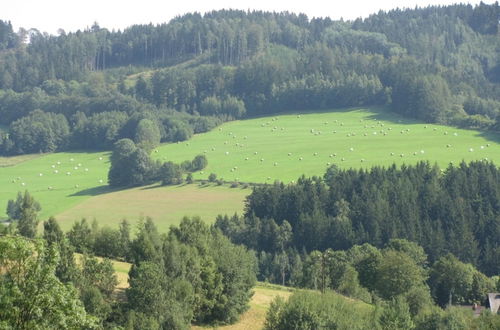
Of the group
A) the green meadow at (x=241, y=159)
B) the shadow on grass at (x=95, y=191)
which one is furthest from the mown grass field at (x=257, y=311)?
the shadow on grass at (x=95, y=191)

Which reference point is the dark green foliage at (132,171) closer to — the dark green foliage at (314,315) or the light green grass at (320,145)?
the light green grass at (320,145)

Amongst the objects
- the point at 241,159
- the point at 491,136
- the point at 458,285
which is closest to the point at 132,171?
the point at 241,159

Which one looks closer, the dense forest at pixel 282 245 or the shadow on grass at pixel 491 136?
the dense forest at pixel 282 245

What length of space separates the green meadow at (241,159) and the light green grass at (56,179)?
16 cm

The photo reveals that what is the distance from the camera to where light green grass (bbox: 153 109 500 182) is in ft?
467

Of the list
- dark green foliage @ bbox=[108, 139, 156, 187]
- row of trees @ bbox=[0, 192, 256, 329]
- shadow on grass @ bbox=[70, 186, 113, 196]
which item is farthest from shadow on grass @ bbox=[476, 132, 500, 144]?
row of trees @ bbox=[0, 192, 256, 329]

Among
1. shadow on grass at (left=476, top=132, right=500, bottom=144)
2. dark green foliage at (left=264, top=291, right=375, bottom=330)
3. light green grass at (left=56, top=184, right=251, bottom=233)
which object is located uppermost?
dark green foliage at (left=264, top=291, right=375, bottom=330)

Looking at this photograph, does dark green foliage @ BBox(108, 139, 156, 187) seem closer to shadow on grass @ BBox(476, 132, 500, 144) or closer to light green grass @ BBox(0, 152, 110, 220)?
→ light green grass @ BBox(0, 152, 110, 220)

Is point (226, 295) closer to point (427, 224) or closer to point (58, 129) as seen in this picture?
point (427, 224)

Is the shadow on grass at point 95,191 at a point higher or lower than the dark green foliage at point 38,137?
lower

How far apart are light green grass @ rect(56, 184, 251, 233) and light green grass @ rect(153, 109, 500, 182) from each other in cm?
823

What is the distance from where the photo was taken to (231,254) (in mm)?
62562

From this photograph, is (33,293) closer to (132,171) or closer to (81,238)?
(81,238)

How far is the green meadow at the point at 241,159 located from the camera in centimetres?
12588
